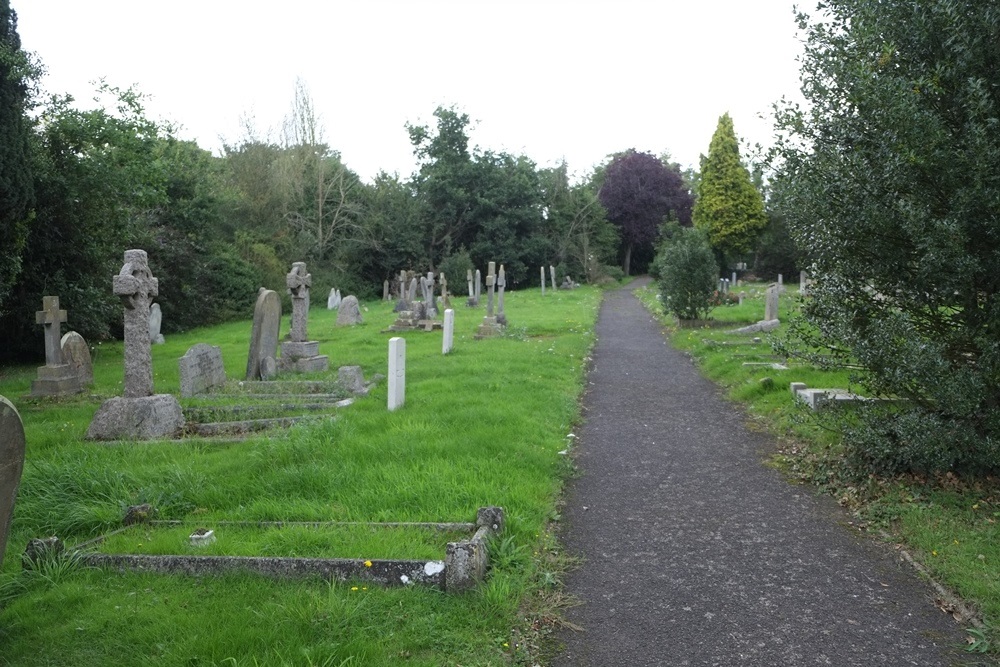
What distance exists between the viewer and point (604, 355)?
16.3 m

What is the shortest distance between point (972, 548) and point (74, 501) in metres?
6.89

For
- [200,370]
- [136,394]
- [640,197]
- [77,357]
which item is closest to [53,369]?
[77,357]

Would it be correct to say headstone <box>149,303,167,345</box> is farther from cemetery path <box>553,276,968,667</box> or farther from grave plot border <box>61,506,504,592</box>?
grave plot border <box>61,506,504,592</box>

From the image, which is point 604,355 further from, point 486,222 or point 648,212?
point 648,212

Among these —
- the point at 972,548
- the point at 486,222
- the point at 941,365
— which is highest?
the point at 486,222

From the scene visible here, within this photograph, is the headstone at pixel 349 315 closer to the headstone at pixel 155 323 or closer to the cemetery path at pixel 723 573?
the headstone at pixel 155 323

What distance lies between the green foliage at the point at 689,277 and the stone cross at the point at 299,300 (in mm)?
10515

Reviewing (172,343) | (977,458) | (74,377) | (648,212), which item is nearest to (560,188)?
(648,212)

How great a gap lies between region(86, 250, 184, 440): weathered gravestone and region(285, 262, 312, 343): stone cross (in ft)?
15.5

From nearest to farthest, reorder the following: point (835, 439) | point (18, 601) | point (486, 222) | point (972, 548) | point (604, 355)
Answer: point (18, 601) → point (972, 548) → point (835, 439) → point (604, 355) → point (486, 222)

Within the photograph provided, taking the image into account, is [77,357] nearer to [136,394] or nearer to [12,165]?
[12,165]

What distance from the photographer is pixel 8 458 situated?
3.66 metres

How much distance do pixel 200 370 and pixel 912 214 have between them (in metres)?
9.71

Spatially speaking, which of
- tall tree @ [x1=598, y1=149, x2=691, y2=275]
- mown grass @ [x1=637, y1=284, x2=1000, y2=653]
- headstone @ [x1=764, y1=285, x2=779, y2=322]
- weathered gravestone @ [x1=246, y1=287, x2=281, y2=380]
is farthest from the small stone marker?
tall tree @ [x1=598, y1=149, x2=691, y2=275]
